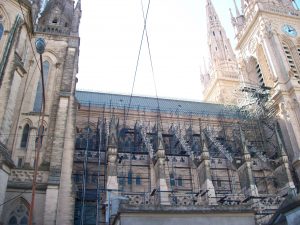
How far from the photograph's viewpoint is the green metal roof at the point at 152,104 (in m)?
Answer: 33.0

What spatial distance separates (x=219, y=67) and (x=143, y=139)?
25967mm

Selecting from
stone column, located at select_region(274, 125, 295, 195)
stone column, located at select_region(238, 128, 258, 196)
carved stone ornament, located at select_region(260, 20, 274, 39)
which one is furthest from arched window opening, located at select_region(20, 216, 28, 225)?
carved stone ornament, located at select_region(260, 20, 274, 39)

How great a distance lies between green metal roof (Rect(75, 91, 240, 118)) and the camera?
33.0 meters

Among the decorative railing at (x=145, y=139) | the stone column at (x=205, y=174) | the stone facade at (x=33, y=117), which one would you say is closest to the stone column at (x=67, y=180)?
the stone facade at (x=33, y=117)

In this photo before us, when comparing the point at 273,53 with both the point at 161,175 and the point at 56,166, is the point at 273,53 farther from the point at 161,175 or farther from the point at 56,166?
the point at 56,166

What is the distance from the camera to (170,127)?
31.0m

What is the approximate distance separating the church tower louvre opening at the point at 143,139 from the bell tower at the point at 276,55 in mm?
129

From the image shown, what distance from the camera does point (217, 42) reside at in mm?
52062

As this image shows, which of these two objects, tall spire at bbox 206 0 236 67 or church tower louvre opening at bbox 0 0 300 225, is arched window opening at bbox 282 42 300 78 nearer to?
church tower louvre opening at bbox 0 0 300 225

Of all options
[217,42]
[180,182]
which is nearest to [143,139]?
[180,182]

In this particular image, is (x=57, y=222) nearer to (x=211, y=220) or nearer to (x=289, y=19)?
(x=211, y=220)

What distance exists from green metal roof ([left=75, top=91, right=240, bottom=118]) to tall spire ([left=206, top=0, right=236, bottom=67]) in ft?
43.8

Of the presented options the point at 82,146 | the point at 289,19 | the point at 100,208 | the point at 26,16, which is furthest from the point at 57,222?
the point at 289,19

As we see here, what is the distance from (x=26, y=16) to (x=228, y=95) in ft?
103
